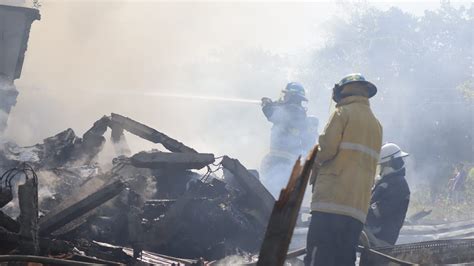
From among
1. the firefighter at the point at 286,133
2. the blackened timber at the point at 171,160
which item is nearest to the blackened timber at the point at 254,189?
the blackened timber at the point at 171,160

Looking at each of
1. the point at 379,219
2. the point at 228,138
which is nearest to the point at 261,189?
the point at 379,219

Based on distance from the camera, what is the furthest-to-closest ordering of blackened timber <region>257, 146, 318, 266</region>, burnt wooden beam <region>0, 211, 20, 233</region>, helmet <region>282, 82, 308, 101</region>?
helmet <region>282, 82, 308, 101</region>, burnt wooden beam <region>0, 211, 20, 233</region>, blackened timber <region>257, 146, 318, 266</region>

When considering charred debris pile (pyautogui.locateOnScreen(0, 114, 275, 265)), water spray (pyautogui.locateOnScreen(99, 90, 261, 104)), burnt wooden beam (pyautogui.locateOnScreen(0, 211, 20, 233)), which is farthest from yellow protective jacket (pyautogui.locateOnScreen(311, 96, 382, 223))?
water spray (pyautogui.locateOnScreen(99, 90, 261, 104))

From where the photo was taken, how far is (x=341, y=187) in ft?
16.9

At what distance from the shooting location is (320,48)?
3133cm

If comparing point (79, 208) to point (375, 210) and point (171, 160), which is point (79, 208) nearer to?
point (171, 160)

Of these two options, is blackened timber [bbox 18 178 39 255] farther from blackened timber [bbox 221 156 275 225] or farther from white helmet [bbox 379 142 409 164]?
white helmet [bbox 379 142 409 164]

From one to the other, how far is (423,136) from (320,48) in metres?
7.35

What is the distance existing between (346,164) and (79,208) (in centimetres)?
262

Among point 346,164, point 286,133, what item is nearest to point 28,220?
point 346,164

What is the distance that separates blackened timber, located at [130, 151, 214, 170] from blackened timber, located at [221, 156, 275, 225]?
24cm

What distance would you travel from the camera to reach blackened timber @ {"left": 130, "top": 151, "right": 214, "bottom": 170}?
25.1ft

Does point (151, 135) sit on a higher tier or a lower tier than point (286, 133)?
lower

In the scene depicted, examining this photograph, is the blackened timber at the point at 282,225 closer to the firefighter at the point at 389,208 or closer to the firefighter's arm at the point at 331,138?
the firefighter's arm at the point at 331,138
